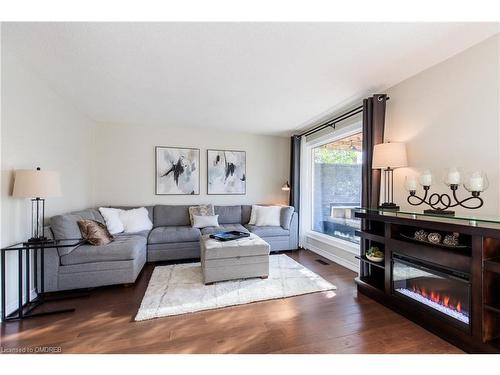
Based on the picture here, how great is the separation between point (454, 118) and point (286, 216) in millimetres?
2727

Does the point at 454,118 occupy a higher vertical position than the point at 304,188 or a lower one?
higher

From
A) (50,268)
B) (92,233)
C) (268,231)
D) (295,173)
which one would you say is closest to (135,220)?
(92,233)

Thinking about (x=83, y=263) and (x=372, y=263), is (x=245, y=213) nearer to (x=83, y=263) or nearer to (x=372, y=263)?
(x=372, y=263)

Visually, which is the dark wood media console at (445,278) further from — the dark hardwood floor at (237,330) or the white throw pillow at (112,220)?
the white throw pillow at (112,220)

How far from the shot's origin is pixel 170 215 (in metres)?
4.07

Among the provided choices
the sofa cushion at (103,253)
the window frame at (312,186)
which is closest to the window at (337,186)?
the window frame at (312,186)

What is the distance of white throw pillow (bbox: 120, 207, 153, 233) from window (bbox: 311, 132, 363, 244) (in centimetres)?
316

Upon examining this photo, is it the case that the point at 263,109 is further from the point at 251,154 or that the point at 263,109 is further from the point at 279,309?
the point at 279,309

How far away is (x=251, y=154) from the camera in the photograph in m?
4.79

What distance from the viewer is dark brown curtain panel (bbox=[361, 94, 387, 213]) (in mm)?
2578

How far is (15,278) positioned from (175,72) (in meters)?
2.47

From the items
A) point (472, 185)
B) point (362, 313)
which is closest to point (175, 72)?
point (472, 185)

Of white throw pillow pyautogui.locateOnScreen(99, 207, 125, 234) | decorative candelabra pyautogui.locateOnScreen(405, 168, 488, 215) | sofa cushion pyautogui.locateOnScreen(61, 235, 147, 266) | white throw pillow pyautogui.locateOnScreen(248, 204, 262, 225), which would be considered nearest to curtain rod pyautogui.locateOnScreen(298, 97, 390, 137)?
decorative candelabra pyautogui.locateOnScreen(405, 168, 488, 215)

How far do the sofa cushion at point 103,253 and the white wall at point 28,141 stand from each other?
44 centimetres
